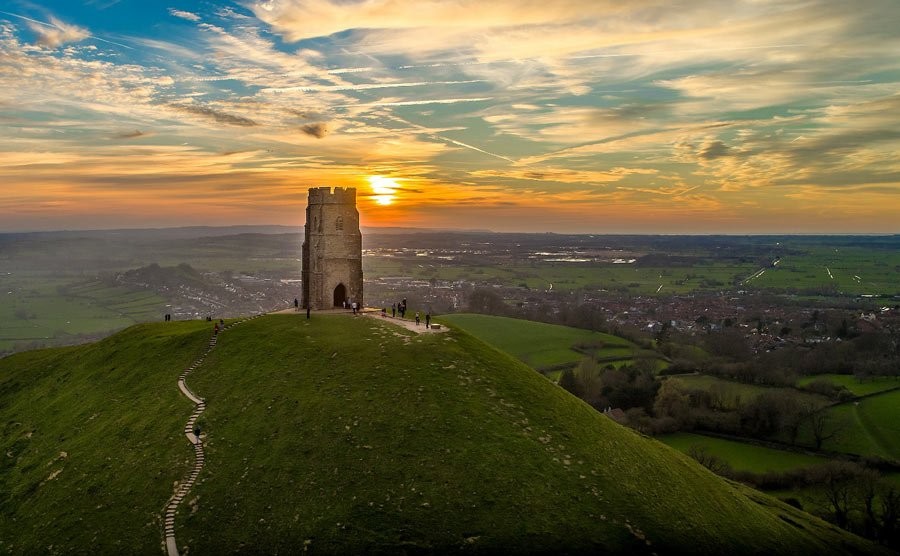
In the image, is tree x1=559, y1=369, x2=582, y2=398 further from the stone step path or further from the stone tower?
the stone step path

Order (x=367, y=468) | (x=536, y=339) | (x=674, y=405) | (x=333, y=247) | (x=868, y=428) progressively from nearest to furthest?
(x=367, y=468) → (x=333, y=247) → (x=868, y=428) → (x=674, y=405) → (x=536, y=339)

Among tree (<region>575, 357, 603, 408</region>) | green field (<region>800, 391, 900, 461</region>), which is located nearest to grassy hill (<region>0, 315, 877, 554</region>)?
green field (<region>800, 391, 900, 461</region>)

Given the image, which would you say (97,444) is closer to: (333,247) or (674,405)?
(333,247)

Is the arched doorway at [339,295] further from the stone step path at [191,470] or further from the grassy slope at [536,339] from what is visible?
the grassy slope at [536,339]

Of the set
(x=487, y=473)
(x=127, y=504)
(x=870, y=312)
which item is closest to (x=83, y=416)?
(x=127, y=504)

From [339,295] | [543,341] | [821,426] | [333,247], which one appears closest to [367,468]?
[339,295]

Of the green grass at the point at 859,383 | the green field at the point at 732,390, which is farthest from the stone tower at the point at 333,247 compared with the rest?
the green grass at the point at 859,383
